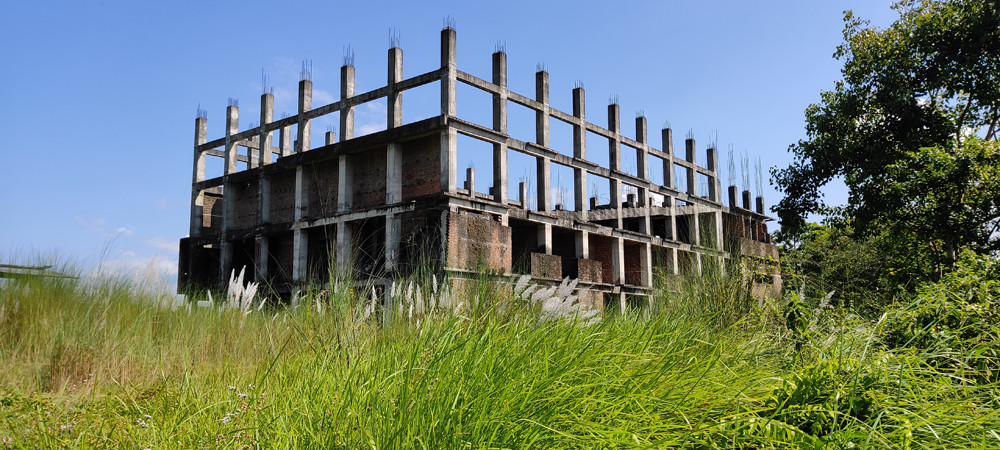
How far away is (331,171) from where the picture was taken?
20.4 metres

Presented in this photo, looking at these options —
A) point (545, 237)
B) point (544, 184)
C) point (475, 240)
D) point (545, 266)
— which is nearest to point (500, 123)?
point (544, 184)

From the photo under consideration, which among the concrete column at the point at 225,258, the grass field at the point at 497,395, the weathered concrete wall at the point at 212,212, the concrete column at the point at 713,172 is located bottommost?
the grass field at the point at 497,395

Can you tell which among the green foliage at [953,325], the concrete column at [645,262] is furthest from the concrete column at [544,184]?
the green foliage at [953,325]

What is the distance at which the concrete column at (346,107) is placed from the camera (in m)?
19.1

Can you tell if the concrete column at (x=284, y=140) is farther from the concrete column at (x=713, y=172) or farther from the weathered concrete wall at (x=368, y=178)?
the concrete column at (x=713, y=172)

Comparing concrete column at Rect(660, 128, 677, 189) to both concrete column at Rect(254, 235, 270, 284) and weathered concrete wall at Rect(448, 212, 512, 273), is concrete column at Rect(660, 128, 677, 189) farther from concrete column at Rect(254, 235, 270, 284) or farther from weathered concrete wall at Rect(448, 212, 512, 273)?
concrete column at Rect(254, 235, 270, 284)

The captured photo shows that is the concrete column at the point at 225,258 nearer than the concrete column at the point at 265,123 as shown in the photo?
No

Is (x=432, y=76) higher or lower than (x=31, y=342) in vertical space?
higher

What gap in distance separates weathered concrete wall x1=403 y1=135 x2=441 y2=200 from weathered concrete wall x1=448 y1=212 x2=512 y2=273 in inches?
79.2

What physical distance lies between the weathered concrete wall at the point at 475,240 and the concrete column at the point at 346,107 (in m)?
5.20

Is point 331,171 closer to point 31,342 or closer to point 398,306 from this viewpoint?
point 31,342

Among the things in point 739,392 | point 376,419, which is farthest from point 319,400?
point 739,392

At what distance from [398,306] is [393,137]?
499 inches

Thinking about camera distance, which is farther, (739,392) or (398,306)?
(398,306)
